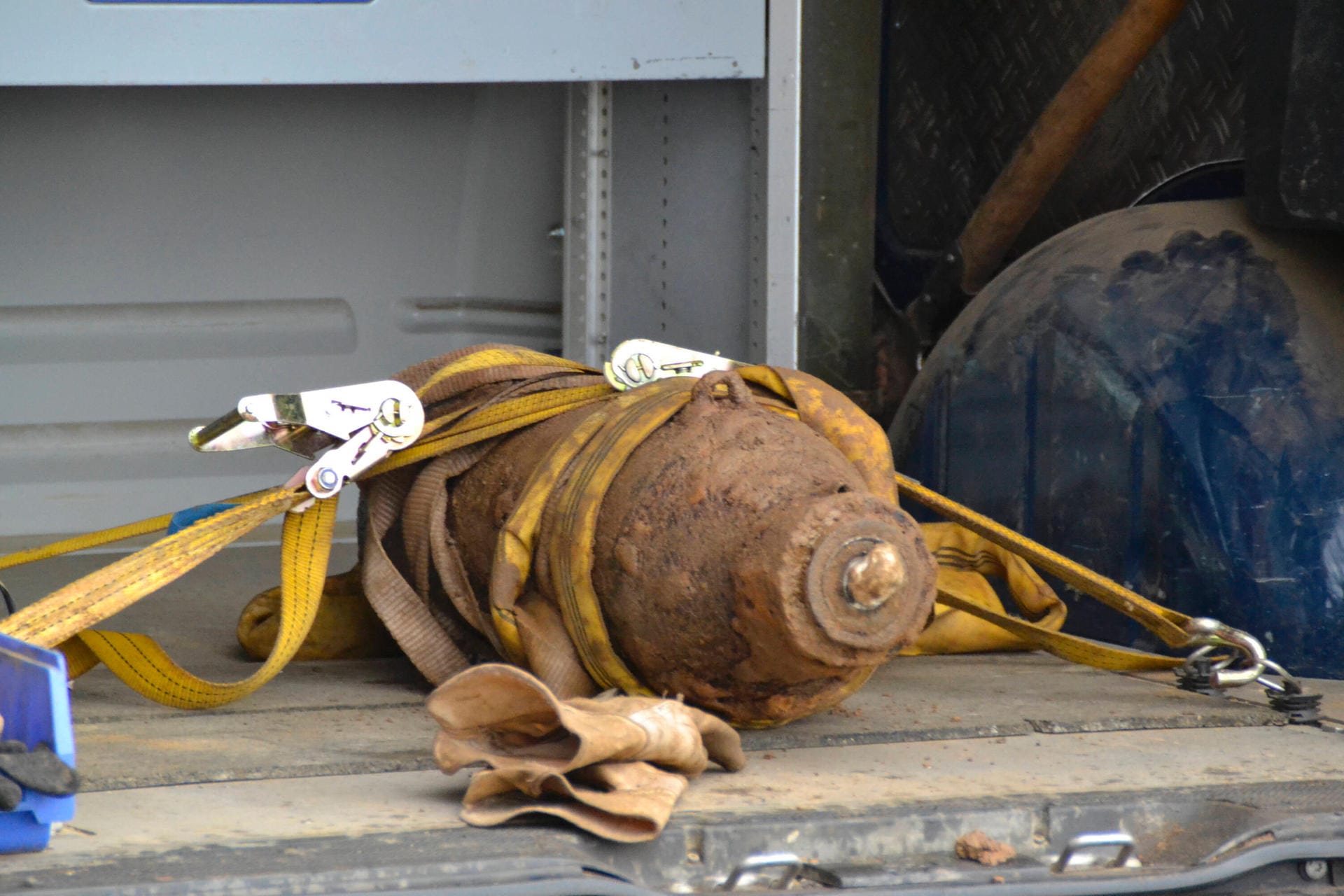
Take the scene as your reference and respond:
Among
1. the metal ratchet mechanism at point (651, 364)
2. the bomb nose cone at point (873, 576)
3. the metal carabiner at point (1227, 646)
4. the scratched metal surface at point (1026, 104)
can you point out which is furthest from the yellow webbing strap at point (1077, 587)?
the scratched metal surface at point (1026, 104)

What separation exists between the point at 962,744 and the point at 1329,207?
3.44 feet

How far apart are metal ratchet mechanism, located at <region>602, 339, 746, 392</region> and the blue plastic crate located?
83cm

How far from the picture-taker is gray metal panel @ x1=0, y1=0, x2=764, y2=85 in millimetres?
2379

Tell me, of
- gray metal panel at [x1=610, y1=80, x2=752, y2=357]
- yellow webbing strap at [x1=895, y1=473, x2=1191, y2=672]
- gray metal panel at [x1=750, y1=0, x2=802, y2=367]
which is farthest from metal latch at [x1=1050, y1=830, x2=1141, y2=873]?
gray metal panel at [x1=610, y1=80, x2=752, y2=357]

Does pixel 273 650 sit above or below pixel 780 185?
below

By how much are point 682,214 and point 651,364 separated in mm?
989

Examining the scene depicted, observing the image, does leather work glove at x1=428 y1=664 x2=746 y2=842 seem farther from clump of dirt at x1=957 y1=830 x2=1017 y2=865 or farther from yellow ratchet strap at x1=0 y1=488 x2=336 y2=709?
yellow ratchet strap at x1=0 y1=488 x2=336 y2=709

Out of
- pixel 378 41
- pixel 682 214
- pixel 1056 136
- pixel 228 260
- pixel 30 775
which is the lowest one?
pixel 30 775

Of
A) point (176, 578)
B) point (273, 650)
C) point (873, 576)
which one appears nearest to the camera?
point (873, 576)

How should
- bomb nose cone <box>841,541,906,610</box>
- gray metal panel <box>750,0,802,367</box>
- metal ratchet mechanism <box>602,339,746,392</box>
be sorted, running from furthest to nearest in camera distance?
gray metal panel <box>750,0,802,367</box> < metal ratchet mechanism <box>602,339,746,392</box> < bomb nose cone <box>841,541,906,610</box>

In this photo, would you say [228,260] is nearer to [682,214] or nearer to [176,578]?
[682,214]

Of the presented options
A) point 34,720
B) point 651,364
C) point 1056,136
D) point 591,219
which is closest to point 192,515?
point 651,364

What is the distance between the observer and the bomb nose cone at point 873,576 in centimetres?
143

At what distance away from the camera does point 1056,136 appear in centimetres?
317
